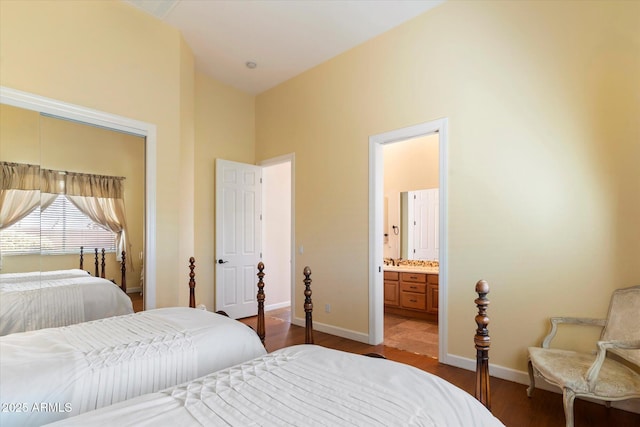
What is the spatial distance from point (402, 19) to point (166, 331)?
3631mm

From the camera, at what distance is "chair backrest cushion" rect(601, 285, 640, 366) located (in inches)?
83.1

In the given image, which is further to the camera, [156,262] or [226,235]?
[226,235]

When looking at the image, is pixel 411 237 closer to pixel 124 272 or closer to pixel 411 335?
pixel 411 335

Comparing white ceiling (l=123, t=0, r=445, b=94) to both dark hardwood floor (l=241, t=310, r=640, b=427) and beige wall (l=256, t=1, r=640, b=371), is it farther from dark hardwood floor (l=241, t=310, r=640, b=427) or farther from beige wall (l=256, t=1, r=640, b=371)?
dark hardwood floor (l=241, t=310, r=640, b=427)

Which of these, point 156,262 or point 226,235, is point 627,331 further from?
point 226,235

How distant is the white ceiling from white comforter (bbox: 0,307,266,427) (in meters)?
2.95

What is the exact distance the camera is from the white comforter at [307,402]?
3.20ft

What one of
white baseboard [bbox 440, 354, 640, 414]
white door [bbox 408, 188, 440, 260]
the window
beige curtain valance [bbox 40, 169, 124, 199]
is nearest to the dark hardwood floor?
white baseboard [bbox 440, 354, 640, 414]

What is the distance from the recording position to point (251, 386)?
1.20 metres

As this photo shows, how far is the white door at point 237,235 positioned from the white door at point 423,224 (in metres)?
2.58

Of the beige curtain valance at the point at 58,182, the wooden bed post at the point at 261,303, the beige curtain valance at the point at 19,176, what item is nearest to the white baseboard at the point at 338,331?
the wooden bed post at the point at 261,303

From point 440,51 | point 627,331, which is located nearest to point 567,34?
point 440,51

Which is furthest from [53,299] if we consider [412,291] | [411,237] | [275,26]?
[411,237]

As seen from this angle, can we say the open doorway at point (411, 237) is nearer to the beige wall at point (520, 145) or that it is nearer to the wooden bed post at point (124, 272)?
the beige wall at point (520, 145)
